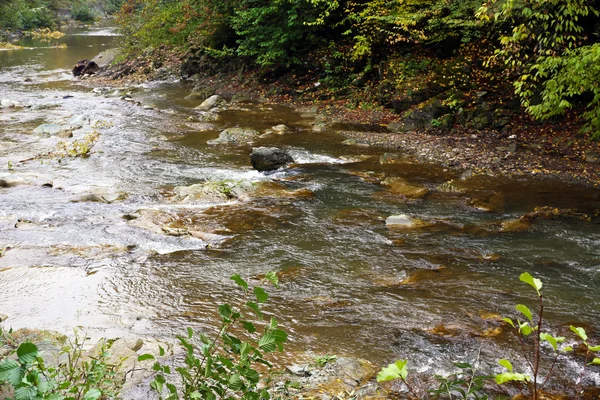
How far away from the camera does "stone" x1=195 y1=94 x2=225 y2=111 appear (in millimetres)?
17500

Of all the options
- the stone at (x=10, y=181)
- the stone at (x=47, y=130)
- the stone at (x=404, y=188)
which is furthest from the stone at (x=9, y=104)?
the stone at (x=404, y=188)

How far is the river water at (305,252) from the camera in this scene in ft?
17.0

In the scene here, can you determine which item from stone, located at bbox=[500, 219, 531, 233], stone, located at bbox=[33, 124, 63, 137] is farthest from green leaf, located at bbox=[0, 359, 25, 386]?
stone, located at bbox=[33, 124, 63, 137]

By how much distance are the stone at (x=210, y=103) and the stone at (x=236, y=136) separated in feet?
13.0

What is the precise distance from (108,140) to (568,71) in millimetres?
11305

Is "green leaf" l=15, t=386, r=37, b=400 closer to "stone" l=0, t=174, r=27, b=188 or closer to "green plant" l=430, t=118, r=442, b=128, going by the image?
"stone" l=0, t=174, r=27, b=188

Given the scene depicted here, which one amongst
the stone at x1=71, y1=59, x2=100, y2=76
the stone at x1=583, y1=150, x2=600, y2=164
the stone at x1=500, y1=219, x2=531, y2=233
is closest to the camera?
the stone at x1=500, y1=219, x2=531, y2=233

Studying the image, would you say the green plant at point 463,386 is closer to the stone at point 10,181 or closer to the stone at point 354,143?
the stone at point 354,143

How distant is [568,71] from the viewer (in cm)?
766

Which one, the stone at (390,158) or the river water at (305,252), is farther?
the stone at (390,158)

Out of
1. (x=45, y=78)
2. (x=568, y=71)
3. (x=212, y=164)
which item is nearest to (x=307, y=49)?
(x=212, y=164)

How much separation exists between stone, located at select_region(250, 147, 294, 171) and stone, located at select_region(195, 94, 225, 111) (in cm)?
716

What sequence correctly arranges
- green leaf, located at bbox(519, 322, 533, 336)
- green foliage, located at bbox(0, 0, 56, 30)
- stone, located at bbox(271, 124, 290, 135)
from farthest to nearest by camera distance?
green foliage, located at bbox(0, 0, 56, 30) < stone, located at bbox(271, 124, 290, 135) < green leaf, located at bbox(519, 322, 533, 336)

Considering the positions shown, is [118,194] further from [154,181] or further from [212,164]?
[212,164]
